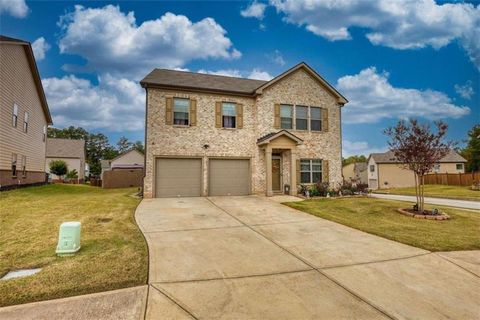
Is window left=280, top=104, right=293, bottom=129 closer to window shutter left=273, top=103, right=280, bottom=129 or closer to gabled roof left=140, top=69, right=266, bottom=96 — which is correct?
window shutter left=273, top=103, right=280, bottom=129

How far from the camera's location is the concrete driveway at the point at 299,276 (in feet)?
10.9

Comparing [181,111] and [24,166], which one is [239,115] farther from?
[24,166]

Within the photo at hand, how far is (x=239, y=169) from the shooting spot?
603 inches

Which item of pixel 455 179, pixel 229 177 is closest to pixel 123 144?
pixel 229 177

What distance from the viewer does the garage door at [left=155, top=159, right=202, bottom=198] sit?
547 inches

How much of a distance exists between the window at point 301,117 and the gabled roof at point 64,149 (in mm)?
36648

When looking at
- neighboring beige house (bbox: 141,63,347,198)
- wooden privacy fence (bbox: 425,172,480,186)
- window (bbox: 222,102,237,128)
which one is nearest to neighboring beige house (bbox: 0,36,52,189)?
neighboring beige house (bbox: 141,63,347,198)

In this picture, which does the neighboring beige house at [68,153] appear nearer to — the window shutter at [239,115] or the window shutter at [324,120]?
the window shutter at [239,115]

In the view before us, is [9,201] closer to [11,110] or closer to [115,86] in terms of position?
[11,110]

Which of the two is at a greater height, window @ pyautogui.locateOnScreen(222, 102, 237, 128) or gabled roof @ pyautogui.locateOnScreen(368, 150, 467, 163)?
window @ pyautogui.locateOnScreen(222, 102, 237, 128)

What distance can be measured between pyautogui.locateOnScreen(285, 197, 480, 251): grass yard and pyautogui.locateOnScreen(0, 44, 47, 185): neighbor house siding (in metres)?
16.0

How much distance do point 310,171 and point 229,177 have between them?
5.42 metres

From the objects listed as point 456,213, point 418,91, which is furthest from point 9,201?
point 418,91

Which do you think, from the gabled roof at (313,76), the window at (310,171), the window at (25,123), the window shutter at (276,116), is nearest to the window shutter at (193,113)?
the gabled roof at (313,76)
